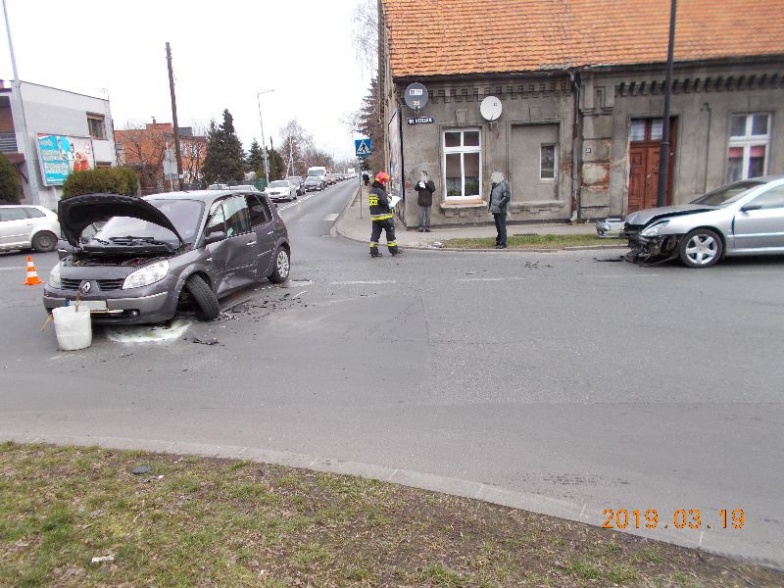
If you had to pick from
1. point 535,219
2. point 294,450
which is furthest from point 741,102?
point 294,450

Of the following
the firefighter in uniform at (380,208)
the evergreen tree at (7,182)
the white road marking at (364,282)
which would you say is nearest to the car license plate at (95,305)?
the white road marking at (364,282)

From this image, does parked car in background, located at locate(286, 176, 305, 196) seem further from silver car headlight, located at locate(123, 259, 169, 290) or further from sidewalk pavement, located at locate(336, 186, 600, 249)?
silver car headlight, located at locate(123, 259, 169, 290)

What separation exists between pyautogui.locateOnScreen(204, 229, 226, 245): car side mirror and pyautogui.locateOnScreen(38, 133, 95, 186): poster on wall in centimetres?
3102

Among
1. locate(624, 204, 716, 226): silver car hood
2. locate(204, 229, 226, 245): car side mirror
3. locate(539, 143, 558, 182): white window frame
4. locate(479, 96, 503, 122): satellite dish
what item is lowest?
locate(624, 204, 716, 226): silver car hood

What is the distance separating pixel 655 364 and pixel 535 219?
13498 mm

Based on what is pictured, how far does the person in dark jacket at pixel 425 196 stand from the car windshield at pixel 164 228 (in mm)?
10196

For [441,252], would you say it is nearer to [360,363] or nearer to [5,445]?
[360,363]

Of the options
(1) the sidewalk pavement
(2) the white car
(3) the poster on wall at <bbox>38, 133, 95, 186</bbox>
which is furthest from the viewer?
(3) the poster on wall at <bbox>38, 133, 95, 186</bbox>

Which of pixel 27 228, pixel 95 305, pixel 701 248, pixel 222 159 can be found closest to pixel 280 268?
pixel 95 305

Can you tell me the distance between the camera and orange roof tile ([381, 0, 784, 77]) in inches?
702

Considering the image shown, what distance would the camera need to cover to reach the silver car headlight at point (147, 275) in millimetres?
6918

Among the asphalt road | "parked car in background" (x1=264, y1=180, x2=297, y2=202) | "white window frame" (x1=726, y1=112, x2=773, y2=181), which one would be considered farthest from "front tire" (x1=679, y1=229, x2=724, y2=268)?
"parked car in background" (x1=264, y1=180, x2=297, y2=202)

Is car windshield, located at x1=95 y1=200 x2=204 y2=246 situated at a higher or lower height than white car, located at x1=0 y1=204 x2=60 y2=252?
higher

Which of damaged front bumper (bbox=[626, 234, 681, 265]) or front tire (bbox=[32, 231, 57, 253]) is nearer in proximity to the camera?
damaged front bumper (bbox=[626, 234, 681, 265])
